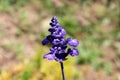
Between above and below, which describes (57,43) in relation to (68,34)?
below

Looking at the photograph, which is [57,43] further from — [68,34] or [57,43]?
[68,34]

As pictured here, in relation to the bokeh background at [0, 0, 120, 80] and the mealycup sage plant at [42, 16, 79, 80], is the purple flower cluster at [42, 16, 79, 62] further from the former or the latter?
the bokeh background at [0, 0, 120, 80]

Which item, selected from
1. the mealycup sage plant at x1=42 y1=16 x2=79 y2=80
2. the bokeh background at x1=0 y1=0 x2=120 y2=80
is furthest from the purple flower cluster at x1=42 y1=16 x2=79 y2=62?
the bokeh background at x1=0 y1=0 x2=120 y2=80

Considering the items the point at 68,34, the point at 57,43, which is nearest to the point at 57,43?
the point at 57,43

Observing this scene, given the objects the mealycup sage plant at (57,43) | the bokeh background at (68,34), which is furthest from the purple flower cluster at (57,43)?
the bokeh background at (68,34)

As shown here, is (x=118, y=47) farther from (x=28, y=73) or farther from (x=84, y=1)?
(x=28, y=73)

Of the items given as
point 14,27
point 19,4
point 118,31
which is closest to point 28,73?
point 14,27

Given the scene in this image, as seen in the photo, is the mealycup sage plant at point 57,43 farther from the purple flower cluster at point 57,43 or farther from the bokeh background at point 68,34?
the bokeh background at point 68,34

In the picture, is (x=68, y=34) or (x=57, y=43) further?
(x=68, y=34)
